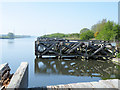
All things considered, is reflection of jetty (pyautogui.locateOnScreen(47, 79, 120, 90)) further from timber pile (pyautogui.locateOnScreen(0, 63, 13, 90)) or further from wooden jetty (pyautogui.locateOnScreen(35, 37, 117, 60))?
wooden jetty (pyautogui.locateOnScreen(35, 37, 117, 60))

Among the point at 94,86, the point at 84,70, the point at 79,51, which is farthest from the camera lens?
the point at 79,51

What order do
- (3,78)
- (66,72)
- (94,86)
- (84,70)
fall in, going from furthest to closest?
1. (84,70)
2. (66,72)
3. (3,78)
4. (94,86)

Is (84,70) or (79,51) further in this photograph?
(79,51)

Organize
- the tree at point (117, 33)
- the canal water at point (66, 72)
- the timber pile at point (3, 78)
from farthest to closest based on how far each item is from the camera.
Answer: the tree at point (117, 33) < the canal water at point (66, 72) < the timber pile at point (3, 78)

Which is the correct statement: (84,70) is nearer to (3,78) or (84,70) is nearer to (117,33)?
(3,78)

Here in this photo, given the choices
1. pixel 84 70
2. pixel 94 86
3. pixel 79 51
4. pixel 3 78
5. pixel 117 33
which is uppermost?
pixel 117 33

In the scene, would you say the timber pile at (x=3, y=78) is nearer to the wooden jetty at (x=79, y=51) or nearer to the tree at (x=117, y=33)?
the wooden jetty at (x=79, y=51)

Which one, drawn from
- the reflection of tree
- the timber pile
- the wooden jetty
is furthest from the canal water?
the timber pile

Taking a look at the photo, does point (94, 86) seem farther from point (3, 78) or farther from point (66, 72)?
point (66, 72)

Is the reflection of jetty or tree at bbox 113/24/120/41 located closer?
the reflection of jetty

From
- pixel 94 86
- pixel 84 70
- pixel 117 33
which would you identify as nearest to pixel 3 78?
pixel 94 86

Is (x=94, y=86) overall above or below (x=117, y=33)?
below

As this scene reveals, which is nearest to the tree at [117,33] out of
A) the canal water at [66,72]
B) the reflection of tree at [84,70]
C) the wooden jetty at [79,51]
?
the wooden jetty at [79,51]

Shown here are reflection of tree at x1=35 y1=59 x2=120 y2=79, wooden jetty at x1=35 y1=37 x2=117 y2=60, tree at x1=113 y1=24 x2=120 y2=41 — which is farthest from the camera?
tree at x1=113 y1=24 x2=120 y2=41
